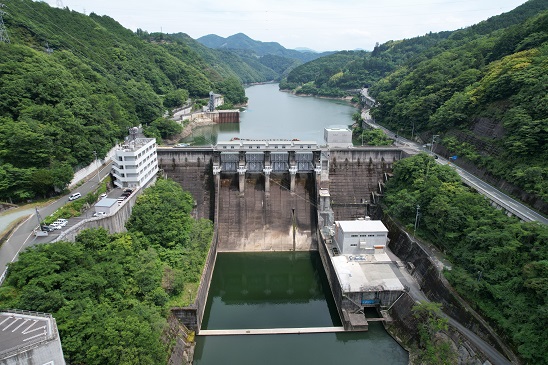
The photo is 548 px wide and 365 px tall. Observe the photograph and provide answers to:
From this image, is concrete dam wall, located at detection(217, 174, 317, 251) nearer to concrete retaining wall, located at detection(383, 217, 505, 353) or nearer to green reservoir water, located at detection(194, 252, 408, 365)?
green reservoir water, located at detection(194, 252, 408, 365)

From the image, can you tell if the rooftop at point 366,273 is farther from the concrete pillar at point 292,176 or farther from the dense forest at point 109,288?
the dense forest at point 109,288

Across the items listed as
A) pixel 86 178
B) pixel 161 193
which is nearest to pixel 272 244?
pixel 161 193

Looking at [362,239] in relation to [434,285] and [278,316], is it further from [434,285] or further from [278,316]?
[278,316]

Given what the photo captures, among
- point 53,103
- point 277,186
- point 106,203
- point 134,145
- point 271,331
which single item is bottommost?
point 271,331

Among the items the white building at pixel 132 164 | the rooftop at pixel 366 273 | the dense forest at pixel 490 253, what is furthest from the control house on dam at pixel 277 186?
the dense forest at pixel 490 253

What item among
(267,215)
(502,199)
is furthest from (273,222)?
(502,199)

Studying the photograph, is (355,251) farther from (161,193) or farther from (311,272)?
(161,193)
